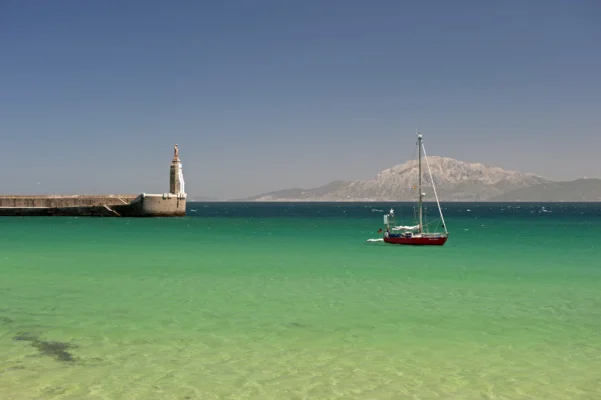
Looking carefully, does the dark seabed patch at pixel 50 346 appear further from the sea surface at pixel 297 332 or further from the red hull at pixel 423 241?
the red hull at pixel 423 241

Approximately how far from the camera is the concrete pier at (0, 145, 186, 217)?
98.4m

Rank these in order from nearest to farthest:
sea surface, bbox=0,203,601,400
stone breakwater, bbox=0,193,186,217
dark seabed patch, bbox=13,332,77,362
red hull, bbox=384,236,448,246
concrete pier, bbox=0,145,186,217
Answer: sea surface, bbox=0,203,601,400, dark seabed patch, bbox=13,332,77,362, red hull, bbox=384,236,448,246, stone breakwater, bbox=0,193,186,217, concrete pier, bbox=0,145,186,217

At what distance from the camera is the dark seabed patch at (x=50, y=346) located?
1272 centimetres

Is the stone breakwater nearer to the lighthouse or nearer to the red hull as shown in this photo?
the lighthouse

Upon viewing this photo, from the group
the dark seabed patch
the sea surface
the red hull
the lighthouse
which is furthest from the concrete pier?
the dark seabed patch

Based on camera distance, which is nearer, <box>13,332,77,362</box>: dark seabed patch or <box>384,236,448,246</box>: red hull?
Answer: <box>13,332,77,362</box>: dark seabed patch

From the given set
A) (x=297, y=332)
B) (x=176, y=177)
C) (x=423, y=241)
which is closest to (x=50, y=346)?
(x=297, y=332)

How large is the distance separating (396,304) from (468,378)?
26.4 ft

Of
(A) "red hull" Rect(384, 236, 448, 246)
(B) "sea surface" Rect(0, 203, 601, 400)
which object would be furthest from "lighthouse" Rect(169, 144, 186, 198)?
(B) "sea surface" Rect(0, 203, 601, 400)

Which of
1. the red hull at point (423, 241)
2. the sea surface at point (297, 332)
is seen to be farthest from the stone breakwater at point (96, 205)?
the sea surface at point (297, 332)

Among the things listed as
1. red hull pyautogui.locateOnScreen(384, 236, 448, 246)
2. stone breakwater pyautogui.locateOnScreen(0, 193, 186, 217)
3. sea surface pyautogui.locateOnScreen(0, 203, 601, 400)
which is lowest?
sea surface pyautogui.locateOnScreen(0, 203, 601, 400)

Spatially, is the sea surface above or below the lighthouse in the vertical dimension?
below

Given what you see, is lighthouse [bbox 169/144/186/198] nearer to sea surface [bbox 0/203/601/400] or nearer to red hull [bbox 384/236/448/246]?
red hull [bbox 384/236/448/246]

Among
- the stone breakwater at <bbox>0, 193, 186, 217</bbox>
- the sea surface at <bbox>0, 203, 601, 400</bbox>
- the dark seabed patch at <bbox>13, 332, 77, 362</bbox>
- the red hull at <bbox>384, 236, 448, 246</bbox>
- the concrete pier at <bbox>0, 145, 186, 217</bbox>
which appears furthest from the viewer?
the concrete pier at <bbox>0, 145, 186, 217</bbox>
